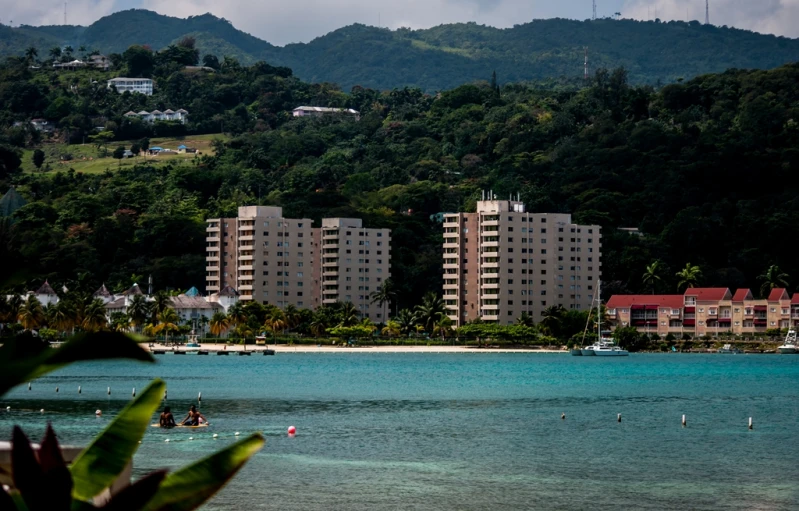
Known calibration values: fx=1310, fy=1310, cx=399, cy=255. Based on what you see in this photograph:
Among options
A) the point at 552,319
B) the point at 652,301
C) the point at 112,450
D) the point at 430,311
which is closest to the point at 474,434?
the point at 112,450

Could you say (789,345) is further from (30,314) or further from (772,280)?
(30,314)

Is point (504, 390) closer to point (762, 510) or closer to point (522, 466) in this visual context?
point (522, 466)

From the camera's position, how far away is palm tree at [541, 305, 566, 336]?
184 metres

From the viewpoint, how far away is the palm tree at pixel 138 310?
560 feet

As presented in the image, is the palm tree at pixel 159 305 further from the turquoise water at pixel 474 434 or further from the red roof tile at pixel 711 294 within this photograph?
the red roof tile at pixel 711 294

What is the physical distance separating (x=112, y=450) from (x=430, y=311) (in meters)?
181

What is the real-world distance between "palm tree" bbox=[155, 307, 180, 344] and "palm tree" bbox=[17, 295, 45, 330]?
55.0 ft

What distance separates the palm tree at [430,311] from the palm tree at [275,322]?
19724mm

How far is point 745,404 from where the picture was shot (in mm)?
89500

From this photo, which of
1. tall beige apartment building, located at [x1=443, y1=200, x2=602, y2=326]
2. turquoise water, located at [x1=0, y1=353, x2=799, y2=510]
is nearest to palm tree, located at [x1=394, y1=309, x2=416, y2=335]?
tall beige apartment building, located at [x1=443, y1=200, x2=602, y2=326]

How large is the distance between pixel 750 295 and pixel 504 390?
3798 inches

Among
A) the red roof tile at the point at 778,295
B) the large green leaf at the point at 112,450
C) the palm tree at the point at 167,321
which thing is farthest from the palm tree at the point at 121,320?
the large green leaf at the point at 112,450

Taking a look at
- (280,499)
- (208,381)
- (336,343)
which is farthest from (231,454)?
(336,343)

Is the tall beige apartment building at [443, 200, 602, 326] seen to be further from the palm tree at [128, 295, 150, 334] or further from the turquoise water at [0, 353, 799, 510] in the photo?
the turquoise water at [0, 353, 799, 510]
